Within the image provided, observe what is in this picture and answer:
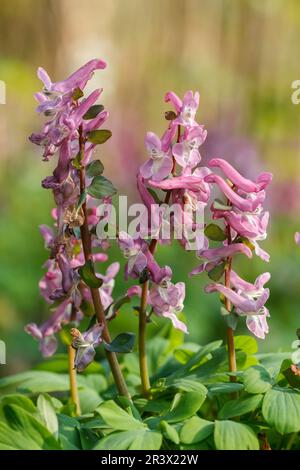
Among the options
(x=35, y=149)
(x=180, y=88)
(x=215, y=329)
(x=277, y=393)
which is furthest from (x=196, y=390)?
(x=180, y=88)

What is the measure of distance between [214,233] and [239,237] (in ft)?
0.15

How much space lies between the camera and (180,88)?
206 inches

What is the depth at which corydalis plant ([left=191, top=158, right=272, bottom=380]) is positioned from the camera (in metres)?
1.24

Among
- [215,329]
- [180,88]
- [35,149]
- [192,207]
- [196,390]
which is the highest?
[180,88]

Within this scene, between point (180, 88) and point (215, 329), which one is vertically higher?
point (180, 88)

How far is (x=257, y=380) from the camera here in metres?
1.20

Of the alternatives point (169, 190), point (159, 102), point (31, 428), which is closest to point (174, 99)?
point (169, 190)

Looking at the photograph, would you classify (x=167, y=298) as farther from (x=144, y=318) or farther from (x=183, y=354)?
(x=183, y=354)

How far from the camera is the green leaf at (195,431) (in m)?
1.10

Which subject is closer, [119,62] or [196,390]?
[196,390]
